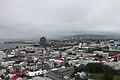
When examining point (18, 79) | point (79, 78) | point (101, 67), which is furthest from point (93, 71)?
point (18, 79)

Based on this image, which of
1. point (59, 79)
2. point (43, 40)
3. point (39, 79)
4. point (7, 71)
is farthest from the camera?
point (43, 40)

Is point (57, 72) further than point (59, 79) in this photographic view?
Result: Yes

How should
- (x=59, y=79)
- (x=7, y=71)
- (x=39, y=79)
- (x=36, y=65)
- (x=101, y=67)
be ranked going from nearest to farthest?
1. (x=39, y=79)
2. (x=59, y=79)
3. (x=101, y=67)
4. (x=7, y=71)
5. (x=36, y=65)

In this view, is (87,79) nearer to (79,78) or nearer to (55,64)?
(79,78)

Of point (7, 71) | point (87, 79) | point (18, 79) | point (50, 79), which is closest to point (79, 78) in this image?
point (87, 79)

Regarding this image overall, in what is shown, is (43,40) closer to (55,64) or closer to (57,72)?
(55,64)

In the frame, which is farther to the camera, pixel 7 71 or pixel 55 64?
pixel 55 64

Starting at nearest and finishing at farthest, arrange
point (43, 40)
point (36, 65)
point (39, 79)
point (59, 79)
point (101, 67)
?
point (39, 79)
point (59, 79)
point (101, 67)
point (36, 65)
point (43, 40)

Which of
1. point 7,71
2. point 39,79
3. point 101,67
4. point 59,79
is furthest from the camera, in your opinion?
point 7,71
